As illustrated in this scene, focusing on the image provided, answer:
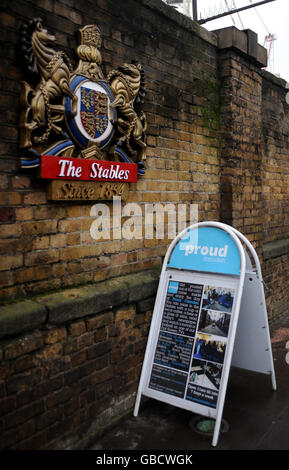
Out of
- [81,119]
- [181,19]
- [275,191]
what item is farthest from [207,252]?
[275,191]

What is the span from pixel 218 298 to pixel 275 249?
10.2ft

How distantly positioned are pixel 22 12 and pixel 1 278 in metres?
1.77

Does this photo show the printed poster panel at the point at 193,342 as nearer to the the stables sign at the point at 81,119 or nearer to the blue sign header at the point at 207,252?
the blue sign header at the point at 207,252

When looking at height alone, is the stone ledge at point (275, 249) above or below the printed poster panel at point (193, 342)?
above

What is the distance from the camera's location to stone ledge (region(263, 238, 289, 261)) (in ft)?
19.0

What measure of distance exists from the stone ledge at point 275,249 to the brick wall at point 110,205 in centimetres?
52

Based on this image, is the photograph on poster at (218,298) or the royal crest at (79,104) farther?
the photograph on poster at (218,298)

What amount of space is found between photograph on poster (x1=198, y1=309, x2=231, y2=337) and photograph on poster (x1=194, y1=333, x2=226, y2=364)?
50 millimetres

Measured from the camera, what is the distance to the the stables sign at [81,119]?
2.63 metres

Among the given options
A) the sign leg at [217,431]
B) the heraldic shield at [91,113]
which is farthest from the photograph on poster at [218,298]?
the heraldic shield at [91,113]

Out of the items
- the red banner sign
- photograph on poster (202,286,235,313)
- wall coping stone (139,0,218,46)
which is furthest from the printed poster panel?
wall coping stone (139,0,218,46)

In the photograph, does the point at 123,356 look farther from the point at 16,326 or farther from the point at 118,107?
the point at 118,107

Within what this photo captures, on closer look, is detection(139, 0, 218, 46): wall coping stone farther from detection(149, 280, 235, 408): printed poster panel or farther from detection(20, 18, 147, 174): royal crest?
detection(149, 280, 235, 408): printed poster panel

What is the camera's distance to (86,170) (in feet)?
9.78
